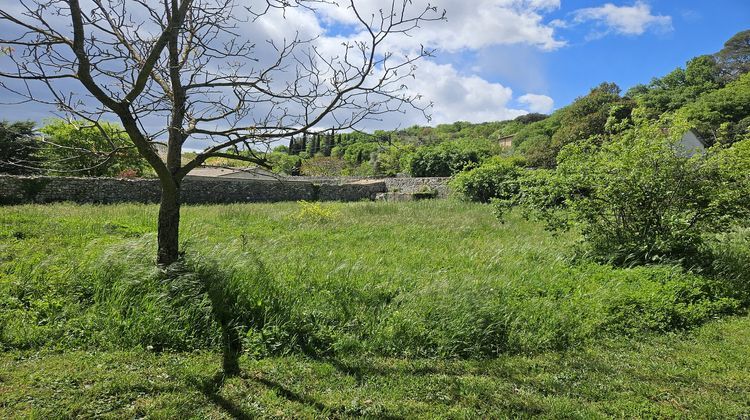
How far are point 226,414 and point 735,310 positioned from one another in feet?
21.8

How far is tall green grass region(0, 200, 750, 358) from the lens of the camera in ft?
13.8

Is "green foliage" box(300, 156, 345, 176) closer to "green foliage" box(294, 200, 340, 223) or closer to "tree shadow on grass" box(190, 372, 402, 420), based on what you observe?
"green foliage" box(294, 200, 340, 223)

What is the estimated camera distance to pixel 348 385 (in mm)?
3490

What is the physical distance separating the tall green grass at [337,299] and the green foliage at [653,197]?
0.62m

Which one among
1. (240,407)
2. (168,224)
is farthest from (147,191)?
(240,407)

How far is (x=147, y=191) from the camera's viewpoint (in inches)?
722

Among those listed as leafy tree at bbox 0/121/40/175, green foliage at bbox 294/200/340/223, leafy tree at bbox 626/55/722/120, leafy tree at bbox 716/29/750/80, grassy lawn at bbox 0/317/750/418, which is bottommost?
grassy lawn at bbox 0/317/750/418

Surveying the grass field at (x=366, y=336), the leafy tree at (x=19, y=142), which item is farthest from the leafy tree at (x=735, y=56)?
the leafy tree at (x=19, y=142)

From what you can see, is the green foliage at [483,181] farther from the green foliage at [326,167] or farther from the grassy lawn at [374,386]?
the green foliage at [326,167]

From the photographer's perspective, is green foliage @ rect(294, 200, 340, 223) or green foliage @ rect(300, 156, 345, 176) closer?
green foliage @ rect(294, 200, 340, 223)

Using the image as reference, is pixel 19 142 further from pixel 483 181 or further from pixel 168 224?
pixel 483 181

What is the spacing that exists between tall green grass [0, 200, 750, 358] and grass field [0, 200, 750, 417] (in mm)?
22

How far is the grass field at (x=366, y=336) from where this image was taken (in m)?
3.19

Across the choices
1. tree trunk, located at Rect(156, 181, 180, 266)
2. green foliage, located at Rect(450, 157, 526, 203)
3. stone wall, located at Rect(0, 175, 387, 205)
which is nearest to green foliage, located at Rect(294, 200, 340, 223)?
stone wall, located at Rect(0, 175, 387, 205)
